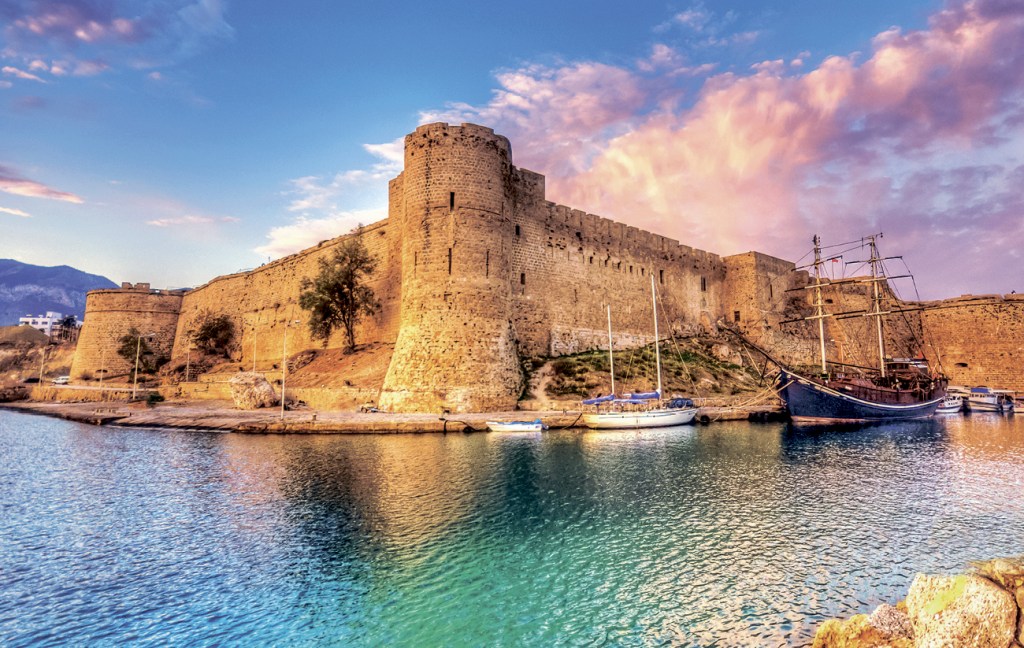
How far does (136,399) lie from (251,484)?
30739 mm

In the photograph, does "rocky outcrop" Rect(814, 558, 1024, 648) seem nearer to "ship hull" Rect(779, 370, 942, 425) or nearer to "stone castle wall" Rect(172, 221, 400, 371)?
"ship hull" Rect(779, 370, 942, 425)

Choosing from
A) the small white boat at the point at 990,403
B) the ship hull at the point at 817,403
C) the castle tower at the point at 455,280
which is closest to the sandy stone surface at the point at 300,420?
the castle tower at the point at 455,280

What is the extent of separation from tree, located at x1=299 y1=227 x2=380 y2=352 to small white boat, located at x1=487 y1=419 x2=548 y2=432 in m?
14.6

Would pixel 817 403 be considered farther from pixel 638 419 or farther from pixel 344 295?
pixel 344 295

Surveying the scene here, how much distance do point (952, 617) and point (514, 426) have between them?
614 inches

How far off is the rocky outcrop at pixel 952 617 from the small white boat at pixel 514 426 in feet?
48.1

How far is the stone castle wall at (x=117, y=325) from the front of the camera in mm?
47469

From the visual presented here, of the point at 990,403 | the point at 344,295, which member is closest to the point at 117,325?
the point at 344,295

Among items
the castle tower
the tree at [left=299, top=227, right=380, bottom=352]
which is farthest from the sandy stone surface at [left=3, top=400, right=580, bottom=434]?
the tree at [left=299, top=227, right=380, bottom=352]

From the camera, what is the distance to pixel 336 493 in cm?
1120

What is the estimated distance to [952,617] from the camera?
4000mm

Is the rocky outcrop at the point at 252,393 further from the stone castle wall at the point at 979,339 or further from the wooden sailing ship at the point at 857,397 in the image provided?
the stone castle wall at the point at 979,339

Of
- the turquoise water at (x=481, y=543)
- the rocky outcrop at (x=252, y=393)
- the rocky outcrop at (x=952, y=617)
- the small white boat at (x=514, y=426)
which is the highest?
the rocky outcrop at (x=252, y=393)

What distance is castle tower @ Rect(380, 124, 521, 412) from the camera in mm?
22500
